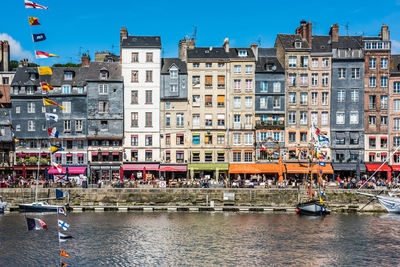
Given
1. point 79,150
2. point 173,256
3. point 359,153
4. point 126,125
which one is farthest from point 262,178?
point 173,256

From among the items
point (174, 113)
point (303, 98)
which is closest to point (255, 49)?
point (303, 98)

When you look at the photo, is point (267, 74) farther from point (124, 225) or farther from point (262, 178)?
point (124, 225)

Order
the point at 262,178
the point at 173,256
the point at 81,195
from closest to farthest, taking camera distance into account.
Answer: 1. the point at 173,256
2. the point at 81,195
3. the point at 262,178

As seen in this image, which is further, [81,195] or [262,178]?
[262,178]

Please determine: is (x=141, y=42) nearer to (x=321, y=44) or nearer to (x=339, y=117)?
(x=321, y=44)

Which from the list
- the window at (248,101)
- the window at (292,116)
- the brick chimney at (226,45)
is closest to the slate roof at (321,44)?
the window at (292,116)

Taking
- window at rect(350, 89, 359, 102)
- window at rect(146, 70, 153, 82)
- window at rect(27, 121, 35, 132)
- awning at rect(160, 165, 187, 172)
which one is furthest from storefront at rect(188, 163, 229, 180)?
window at rect(27, 121, 35, 132)

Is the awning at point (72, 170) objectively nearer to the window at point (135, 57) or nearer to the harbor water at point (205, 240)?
the harbor water at point (205, 240)

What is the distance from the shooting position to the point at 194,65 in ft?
233

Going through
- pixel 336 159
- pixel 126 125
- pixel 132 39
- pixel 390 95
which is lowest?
pixel 336 159

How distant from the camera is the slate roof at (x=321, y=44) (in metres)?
70.8

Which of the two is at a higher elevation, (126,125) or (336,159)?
(126,125)

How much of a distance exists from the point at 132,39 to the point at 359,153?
34.1 m

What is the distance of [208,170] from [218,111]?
8.07 meters
